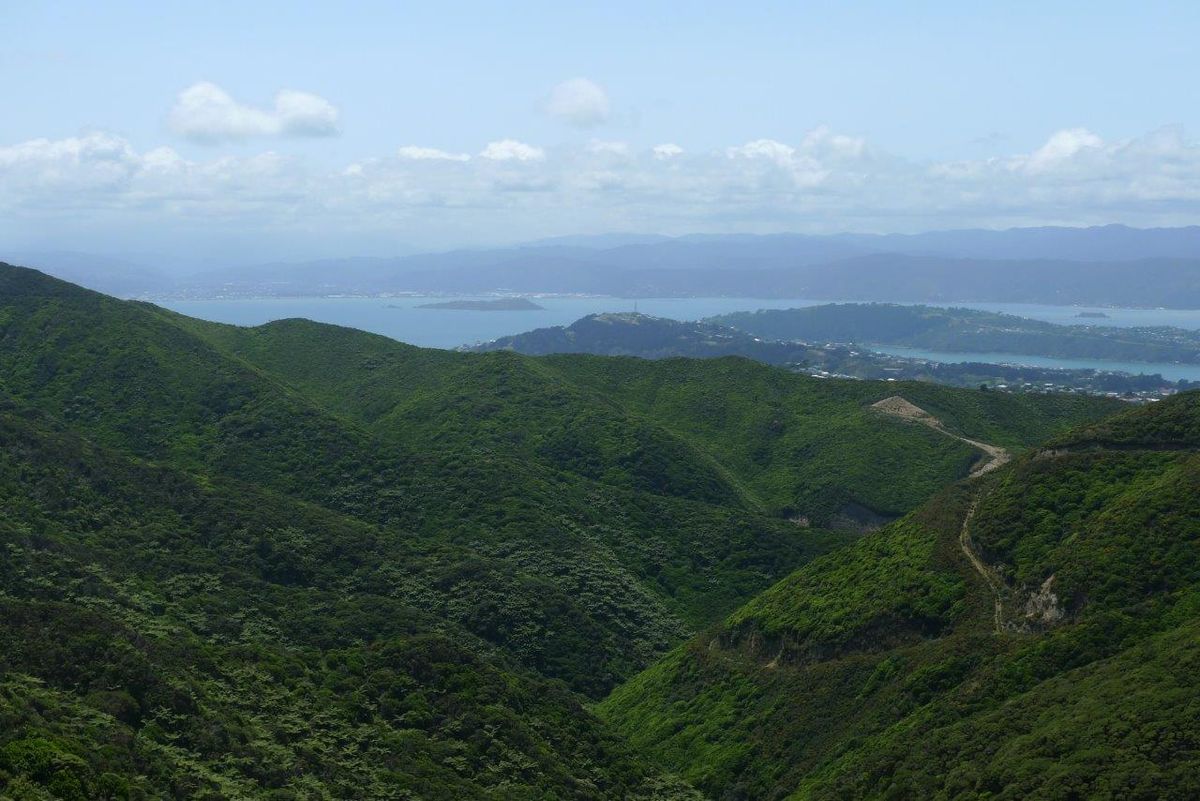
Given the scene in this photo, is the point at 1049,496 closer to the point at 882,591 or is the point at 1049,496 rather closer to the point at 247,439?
the point at 882,591

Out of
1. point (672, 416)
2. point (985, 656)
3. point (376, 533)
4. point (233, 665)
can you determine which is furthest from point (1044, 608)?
point (672, 416)

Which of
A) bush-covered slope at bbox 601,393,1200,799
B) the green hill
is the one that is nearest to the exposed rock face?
bush-covered slope at bbox 601,393,1200,799

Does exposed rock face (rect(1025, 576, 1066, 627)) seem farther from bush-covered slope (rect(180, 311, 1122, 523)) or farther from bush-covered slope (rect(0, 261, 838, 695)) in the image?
bush-covered slope (rect(180, 311, 1122, 523))

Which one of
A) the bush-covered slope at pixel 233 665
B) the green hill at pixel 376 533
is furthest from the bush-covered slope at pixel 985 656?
the bush-covered slope at pixel 233 665

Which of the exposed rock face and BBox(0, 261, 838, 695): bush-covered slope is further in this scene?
BBox(0, 261, 838, 695): bush-covered slope

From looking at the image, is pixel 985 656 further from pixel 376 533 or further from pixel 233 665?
pixel 376 533

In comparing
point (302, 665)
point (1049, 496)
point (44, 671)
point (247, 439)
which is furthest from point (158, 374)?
point (1049, 496)

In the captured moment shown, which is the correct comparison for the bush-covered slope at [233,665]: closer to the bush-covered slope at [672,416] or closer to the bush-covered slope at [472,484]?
the bush-covered slope at [472,484]
